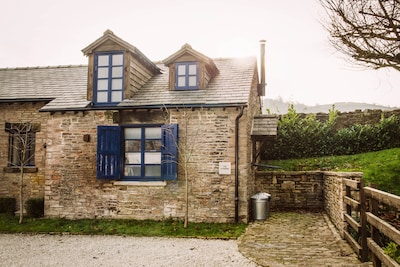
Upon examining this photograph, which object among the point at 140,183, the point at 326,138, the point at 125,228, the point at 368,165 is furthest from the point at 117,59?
the point at 326,138

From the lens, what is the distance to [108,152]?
11.3m

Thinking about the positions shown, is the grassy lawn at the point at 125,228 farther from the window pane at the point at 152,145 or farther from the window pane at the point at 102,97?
the window pane at the point at 102,97

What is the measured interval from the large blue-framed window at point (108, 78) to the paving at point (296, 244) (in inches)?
249

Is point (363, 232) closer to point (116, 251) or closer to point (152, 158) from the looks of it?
point (116, 251)

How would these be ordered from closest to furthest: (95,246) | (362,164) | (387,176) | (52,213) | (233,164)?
1. (95,246)
2. (233,164)
3. (52,213)
4. (387,176)
5. (362,164)

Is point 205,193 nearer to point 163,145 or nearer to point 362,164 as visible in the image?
point 163,145

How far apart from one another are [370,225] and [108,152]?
7830mm

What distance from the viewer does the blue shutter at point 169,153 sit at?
10719 millimetres

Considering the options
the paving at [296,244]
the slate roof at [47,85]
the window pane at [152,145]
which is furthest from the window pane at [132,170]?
the paving at [296,244]

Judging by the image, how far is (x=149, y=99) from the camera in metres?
11.7

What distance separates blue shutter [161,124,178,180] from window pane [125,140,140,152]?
1.06 metres

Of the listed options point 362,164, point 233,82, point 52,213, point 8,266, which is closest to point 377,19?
point 233,82

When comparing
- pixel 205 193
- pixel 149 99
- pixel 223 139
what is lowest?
pixel 205 193

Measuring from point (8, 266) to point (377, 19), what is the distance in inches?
397
